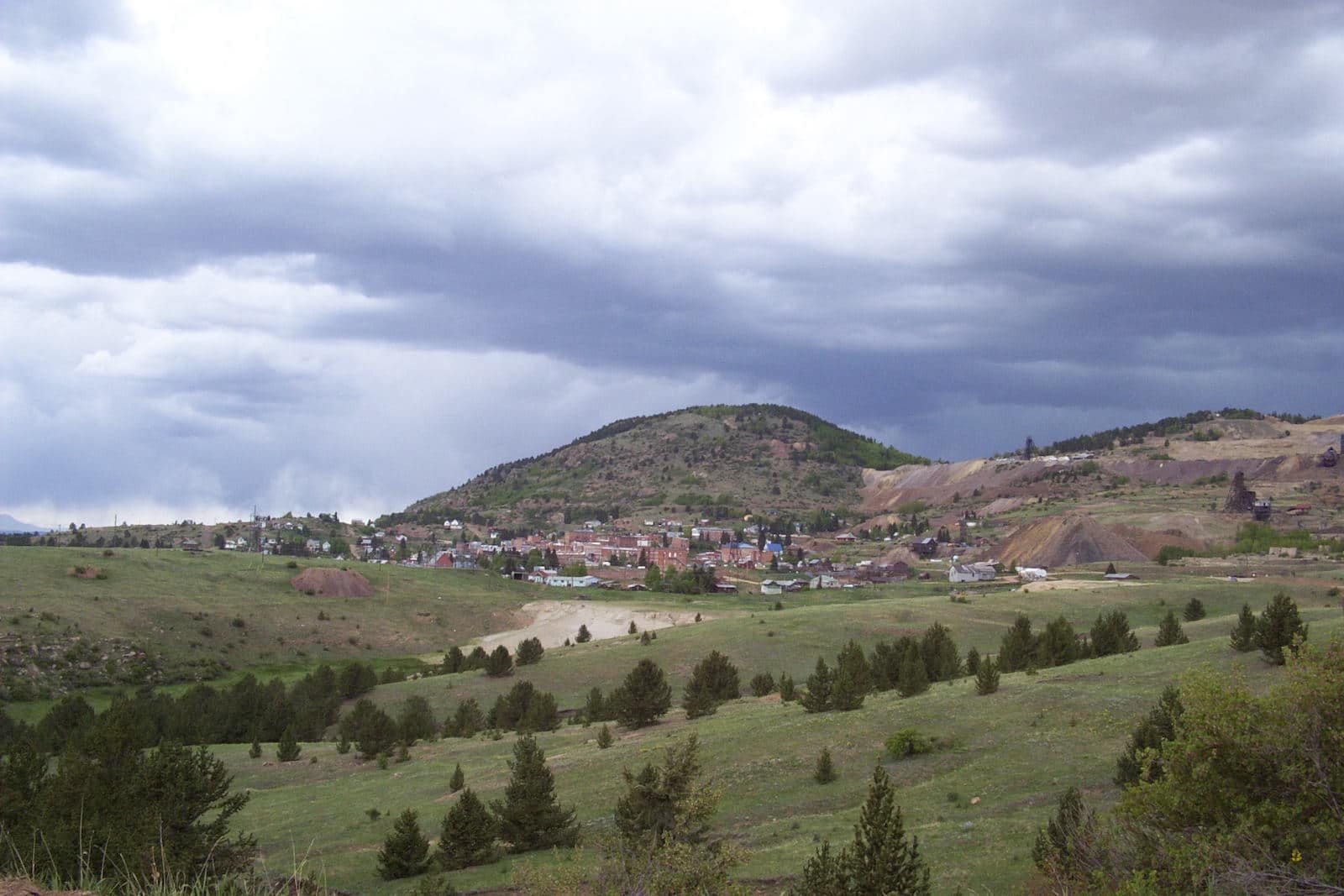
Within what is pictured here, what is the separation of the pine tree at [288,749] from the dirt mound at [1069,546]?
114670mm

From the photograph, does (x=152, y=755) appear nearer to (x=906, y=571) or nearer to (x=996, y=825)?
(x=996, y=825)

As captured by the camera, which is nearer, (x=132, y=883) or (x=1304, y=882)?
(x=132, y=883)

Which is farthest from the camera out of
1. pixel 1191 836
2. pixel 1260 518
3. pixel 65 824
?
pixel 1260 518

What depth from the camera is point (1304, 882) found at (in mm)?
13406

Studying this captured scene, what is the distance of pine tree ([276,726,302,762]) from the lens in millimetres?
50531

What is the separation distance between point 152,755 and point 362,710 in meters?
33.1

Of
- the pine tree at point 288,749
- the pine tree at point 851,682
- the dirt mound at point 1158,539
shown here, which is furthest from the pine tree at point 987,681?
the dirt mound at point 1158,539

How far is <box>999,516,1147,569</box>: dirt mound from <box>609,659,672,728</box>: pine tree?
106 m

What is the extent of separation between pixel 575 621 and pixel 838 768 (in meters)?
90.8

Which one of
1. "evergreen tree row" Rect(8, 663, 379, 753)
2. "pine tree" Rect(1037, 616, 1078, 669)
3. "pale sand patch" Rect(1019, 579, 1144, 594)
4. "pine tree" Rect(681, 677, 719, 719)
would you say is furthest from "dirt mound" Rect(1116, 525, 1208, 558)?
"evergreen tree row" Rect(8, 663, 379, 753)

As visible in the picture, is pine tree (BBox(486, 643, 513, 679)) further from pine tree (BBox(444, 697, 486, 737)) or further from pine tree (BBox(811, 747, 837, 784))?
pine tree (BBox(811, 747, 837, 784))

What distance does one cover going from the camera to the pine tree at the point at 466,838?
29281 millimetres

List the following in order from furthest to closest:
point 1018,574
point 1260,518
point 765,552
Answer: point 765,552
point 1260,518
point 1018,574

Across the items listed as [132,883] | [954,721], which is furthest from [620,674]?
[132,883]
